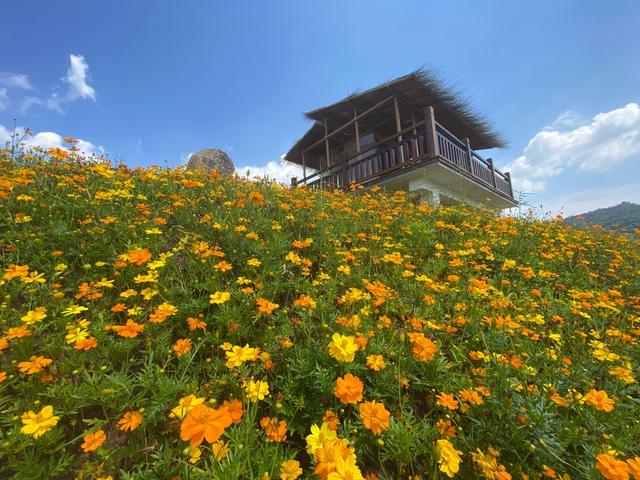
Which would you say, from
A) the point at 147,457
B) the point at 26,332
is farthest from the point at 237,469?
the point at 26,332

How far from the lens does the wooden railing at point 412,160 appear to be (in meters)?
6.99

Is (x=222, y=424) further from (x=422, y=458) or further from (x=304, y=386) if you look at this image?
(x=422, y=458)

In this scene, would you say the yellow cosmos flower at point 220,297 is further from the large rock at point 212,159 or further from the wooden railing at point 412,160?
the large rock at point 212,159

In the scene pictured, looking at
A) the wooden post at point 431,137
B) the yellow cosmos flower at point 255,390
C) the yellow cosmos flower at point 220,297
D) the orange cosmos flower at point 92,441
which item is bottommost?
the orange cosmos flower at point 92,441

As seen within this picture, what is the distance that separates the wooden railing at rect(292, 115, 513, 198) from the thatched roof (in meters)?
1.36

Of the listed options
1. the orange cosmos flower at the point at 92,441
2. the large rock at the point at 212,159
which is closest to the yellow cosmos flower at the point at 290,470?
the orange cosmos flower at the point at 92,441

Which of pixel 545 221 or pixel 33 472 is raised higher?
pixel 545 221

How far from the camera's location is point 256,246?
220 cm

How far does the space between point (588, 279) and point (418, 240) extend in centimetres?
181

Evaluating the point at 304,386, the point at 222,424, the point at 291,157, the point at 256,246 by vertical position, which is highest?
the point at 291,157

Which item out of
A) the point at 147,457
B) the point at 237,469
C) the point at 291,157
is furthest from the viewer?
the point at 291,157

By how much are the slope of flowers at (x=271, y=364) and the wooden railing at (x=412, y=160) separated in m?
4.37

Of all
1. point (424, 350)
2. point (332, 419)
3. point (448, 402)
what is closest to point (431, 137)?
point (424, 350)

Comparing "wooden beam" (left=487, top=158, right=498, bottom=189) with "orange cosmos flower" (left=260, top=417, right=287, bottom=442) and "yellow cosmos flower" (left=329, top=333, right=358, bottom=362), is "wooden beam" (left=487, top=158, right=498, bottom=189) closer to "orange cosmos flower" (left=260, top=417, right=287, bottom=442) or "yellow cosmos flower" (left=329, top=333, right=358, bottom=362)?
"yellow cosmos flower" (left=329, top=333, right=358, bottom=362)
